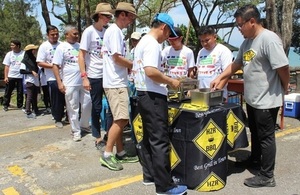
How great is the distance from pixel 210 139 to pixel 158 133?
52 cm

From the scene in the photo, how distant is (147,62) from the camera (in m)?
2.99

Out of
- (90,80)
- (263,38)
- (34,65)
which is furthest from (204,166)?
(34,65)

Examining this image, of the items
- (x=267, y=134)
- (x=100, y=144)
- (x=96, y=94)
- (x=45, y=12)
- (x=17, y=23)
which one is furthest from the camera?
(x=17, y=23)

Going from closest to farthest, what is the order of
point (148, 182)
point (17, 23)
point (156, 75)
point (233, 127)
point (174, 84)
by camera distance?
point (156, 75) < point (174, 84) < point (148, 182) < point (233, 127) < point (17, 23)

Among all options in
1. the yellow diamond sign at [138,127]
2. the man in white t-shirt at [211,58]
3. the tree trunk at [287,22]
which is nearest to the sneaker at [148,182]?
the yellow diamond sign at [138,127]

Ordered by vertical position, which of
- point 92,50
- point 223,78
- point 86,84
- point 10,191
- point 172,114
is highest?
point 92,50

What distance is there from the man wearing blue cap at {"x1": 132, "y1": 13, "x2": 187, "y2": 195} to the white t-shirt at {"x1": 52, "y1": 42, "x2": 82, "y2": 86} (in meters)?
2.20

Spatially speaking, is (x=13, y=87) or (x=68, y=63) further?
(x=13, y=87)

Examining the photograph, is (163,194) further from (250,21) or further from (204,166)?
(250,21)

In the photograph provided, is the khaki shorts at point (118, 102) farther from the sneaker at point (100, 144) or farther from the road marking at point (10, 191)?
the road marking at point (10, 191)

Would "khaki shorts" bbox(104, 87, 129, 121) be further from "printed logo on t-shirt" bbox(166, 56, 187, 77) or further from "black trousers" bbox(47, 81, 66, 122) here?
"black trousers" bbox(47, 81, 66, 122)

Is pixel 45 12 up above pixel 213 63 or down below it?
above

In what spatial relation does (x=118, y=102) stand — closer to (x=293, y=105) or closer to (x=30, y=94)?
(x=293, y=105)

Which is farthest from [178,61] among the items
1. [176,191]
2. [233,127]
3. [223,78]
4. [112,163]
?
[176,191]
